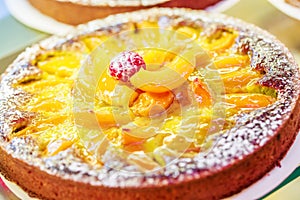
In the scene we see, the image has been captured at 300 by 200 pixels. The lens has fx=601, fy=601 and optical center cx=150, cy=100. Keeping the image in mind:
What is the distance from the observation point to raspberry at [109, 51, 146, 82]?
202 cm

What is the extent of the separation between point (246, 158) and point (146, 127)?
33 cm

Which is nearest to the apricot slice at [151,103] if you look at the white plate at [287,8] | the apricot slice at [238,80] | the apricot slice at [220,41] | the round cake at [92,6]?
the apricot slice at [238,80]

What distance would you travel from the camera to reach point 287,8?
274 cm

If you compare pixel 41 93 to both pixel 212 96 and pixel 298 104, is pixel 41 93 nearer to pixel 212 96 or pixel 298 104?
pixel 212 96

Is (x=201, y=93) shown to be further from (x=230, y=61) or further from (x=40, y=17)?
(x=40, y=17)

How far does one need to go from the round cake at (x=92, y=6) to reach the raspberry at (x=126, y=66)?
719mm

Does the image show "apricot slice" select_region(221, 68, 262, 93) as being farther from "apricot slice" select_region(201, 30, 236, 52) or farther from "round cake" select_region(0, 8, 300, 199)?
"apricot slice" select_region(201, 30, 236, 52)

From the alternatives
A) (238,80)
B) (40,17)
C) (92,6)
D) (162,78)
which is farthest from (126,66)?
(40,17)

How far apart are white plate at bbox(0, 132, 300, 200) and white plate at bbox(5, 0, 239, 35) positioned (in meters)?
0.99

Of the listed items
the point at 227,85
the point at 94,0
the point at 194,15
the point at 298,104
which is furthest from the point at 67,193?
the point at 94,0

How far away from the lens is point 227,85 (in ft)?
6.73

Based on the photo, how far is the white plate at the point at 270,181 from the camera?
1.85 metres

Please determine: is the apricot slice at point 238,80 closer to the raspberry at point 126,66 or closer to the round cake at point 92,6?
the raspberry at point 126,66

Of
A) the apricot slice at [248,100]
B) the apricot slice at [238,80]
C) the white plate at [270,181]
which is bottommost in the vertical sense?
the white plate at [270,181]
